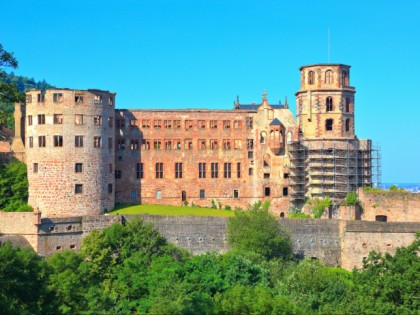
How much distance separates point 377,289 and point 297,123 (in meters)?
35.8

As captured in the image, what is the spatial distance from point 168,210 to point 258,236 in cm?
1158

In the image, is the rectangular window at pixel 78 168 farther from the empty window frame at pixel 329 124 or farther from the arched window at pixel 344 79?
the arched window at pixel 344 79

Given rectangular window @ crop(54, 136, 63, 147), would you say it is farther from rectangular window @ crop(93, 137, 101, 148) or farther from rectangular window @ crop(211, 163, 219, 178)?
rectangular window @ crop(211, 163, 219, 178)

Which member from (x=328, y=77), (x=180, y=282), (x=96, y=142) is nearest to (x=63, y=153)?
(x=96, y=142)

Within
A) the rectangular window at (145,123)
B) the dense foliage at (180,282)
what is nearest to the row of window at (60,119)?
the rectangular window at (145,123)

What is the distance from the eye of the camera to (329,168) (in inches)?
3039

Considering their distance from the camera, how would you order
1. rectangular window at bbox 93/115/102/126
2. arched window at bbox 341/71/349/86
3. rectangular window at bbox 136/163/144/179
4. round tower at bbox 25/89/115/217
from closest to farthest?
round tower at bbox 25/89/115/217 < rectangular window at bbox 93/115/102/126 < arched window at bbox 341/71/349/86 < rectangular window at bbox 136/163/144/179

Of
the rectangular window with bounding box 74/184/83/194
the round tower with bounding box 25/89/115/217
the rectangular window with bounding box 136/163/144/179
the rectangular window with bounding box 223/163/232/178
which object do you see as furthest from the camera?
the rectangular window with bounding box 223/163/232/178

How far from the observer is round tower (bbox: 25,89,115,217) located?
7138 centimetres

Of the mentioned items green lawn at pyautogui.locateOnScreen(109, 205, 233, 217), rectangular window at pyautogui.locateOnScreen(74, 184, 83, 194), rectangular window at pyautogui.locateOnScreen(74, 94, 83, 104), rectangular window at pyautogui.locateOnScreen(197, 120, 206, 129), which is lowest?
green lawn at pyautogui.locateOnScreen(109, 205, 233, 217)

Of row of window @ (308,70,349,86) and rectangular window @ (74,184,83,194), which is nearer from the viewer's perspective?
rectangular window @ (74,184,83,194)

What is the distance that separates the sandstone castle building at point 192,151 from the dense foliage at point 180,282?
979 centimetres

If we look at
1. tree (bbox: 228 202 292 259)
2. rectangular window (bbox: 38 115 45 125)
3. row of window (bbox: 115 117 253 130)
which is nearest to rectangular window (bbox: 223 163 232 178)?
row of window (bbox: 115 117 253 130)

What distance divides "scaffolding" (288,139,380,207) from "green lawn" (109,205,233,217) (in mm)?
7551
